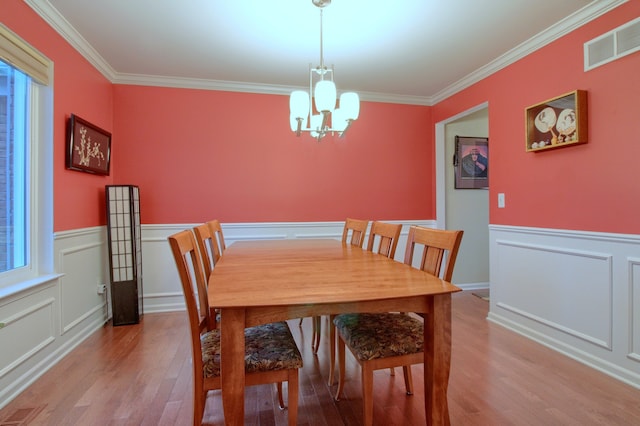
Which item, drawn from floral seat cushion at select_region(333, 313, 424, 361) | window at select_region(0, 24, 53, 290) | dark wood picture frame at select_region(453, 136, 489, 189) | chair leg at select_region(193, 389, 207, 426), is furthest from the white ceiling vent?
window at select_region(0, 24, 53, 290)

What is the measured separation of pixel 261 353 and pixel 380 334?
56 centimetres

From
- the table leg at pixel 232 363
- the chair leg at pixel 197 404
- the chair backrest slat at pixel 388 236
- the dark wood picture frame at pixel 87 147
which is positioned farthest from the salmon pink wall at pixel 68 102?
the chair backrest slat at pixel 388 236

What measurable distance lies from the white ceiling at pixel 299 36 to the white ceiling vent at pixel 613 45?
0.18 metres

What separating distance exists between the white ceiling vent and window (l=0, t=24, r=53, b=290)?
11.8ft

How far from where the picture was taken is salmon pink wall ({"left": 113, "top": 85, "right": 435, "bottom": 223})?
10.6ft

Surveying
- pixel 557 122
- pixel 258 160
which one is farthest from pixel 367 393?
pixel 258 160

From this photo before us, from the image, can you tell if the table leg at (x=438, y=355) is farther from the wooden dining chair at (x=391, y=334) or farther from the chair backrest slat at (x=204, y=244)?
the chair backrest slat at (x=204, y=244)

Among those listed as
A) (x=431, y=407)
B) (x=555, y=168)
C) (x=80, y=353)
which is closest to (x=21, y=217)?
(x=80, y=353)

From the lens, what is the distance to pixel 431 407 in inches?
50.6

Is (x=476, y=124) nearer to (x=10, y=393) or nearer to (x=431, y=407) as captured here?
(x=431, y=407)

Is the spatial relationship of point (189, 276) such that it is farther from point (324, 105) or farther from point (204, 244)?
point (324, 105)

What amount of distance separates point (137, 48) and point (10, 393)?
2545 millimetres

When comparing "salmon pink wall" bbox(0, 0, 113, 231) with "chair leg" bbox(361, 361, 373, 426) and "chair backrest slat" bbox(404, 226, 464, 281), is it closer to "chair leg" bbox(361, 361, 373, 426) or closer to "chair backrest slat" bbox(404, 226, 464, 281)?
"chair leg" bbox(361, 361, 373, 426)

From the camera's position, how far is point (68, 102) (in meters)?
2.42
